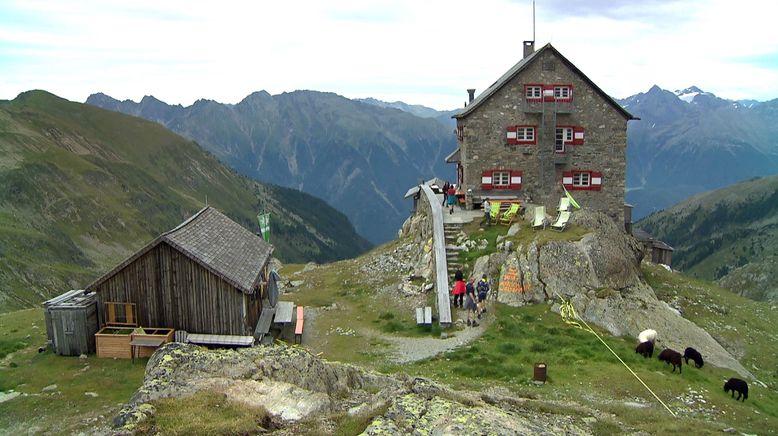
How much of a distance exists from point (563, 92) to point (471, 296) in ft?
79.1

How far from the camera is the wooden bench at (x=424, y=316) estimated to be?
32094 millimetres

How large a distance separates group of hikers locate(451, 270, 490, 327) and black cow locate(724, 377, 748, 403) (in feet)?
40.4

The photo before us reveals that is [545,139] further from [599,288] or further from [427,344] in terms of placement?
[427,344]

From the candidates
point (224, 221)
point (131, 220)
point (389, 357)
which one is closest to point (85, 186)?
point (131, 220)

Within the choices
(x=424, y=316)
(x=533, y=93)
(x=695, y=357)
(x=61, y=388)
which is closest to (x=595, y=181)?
(x=533, y=93)

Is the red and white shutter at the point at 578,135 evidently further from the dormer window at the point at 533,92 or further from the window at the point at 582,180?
the dormer window at the point at 533,92

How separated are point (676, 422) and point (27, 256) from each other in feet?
263

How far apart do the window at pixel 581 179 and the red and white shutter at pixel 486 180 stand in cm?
751

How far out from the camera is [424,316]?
32469 mm

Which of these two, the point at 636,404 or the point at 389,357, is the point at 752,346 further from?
the point at 389,357

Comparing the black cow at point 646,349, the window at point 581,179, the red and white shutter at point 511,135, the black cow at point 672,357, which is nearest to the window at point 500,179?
the red and white shutter at point 511,135

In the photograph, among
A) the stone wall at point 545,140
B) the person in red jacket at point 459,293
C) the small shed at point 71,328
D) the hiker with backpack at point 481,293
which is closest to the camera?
the small shed at point 71,328

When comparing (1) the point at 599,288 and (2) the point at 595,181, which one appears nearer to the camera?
(1) the point at 599,288

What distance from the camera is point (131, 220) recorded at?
13625 cm
